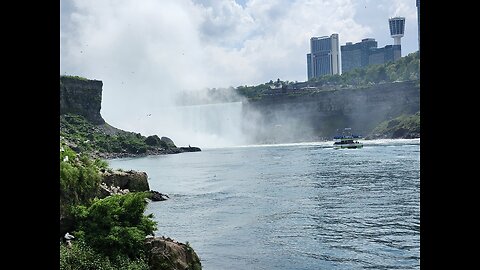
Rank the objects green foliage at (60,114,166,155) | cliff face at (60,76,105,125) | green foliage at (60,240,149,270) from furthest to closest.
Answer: cliff face at (60,76,105,125)
green foliage at (60,114,166,155)
green foliage at (60,240,149,270)

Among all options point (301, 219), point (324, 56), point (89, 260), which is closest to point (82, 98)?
point (301, 219)

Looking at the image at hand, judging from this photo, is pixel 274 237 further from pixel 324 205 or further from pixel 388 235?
pixel 324 205

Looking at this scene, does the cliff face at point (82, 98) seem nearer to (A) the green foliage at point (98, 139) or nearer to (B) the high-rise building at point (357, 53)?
(A) the green foliage at point (98, 139)

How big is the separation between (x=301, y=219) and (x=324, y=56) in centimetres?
17013

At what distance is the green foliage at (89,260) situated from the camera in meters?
10.4

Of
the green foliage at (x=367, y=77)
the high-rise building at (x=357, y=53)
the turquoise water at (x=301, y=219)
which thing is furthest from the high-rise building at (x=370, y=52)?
the turquoise water at (x=301, y=219)

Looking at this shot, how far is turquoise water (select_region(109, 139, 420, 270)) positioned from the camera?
49.2 ft

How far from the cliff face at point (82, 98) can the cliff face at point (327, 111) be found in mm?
35597

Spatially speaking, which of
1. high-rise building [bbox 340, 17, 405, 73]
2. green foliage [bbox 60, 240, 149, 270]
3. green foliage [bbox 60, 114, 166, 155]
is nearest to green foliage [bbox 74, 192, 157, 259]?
green foliage [bbox 60, 240, 149, 270]

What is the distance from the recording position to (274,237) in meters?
18.0

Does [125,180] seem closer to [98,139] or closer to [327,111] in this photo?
[98,139]

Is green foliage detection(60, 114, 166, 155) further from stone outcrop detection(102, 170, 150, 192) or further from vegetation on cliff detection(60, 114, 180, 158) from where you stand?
stone outcrop detection(102, 170, 150, 192)

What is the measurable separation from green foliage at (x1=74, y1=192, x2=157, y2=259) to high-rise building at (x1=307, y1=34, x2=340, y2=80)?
171924mm
